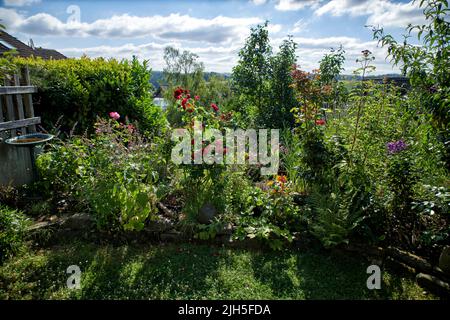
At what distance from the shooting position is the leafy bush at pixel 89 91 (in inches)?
219

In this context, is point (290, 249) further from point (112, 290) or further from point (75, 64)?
point (75, 64)

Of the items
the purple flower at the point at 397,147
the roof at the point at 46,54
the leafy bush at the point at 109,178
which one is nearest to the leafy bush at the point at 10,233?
the leafy bush at the point at 109,178

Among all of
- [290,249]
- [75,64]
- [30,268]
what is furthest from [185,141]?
[75,64]

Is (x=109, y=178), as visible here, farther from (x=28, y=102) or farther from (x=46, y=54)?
(x=46, y=54)

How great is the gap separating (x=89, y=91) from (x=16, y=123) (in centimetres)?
147

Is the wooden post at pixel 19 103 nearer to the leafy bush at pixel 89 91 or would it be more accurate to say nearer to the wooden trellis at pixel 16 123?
the wooden trellis at pixel 16 123

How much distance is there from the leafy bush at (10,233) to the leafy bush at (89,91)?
7.59 ft

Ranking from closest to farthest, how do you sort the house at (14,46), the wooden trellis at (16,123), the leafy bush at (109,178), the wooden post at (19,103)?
the leafy bush at (109,178)
the wooden trellis at (16,123)
the wooden post at (19,103)
the house at (14,46)

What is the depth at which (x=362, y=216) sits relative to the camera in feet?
10.7

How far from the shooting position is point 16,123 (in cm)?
480

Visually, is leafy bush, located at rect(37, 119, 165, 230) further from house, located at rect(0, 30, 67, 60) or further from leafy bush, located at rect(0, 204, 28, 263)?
house, located at rect(0, 30, 67, 60)
